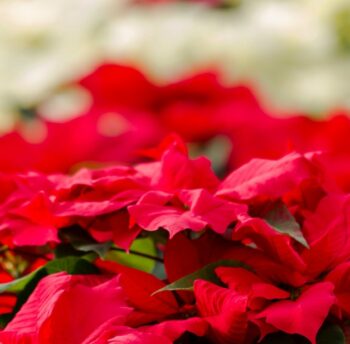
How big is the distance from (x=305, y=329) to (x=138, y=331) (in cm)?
11

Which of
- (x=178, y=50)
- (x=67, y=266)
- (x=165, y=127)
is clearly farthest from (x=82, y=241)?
(x=178, y=50)

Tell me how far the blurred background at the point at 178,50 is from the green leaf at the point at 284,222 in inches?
60.0

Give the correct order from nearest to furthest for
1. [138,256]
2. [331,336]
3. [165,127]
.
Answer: [331,336] < [138,256] < [165,127]

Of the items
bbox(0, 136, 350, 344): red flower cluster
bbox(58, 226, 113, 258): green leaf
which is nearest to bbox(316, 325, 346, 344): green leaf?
bbox(0, 136, 350, 344): red flower cluster

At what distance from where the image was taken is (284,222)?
2.37 ft

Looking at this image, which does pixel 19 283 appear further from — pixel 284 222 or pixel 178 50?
pixel 178 50

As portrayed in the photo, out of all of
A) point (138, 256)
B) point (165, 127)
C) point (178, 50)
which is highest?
point (138, 256)

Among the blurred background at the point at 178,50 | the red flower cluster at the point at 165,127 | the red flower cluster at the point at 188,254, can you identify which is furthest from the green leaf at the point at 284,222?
the blurred background at the point at 178,50

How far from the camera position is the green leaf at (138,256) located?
0.84 metres

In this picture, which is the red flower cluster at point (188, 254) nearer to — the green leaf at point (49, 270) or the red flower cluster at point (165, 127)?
the green leaf at point (49, 270)

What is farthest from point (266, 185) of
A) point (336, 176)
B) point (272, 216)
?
point (336, 176)

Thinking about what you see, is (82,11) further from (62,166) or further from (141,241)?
(141,241)

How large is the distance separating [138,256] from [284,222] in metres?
0.17

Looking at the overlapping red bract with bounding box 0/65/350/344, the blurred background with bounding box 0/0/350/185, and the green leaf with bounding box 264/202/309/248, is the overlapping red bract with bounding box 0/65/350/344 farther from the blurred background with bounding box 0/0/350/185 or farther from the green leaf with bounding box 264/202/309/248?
the blurred background with bounding box 0/0/350/185
